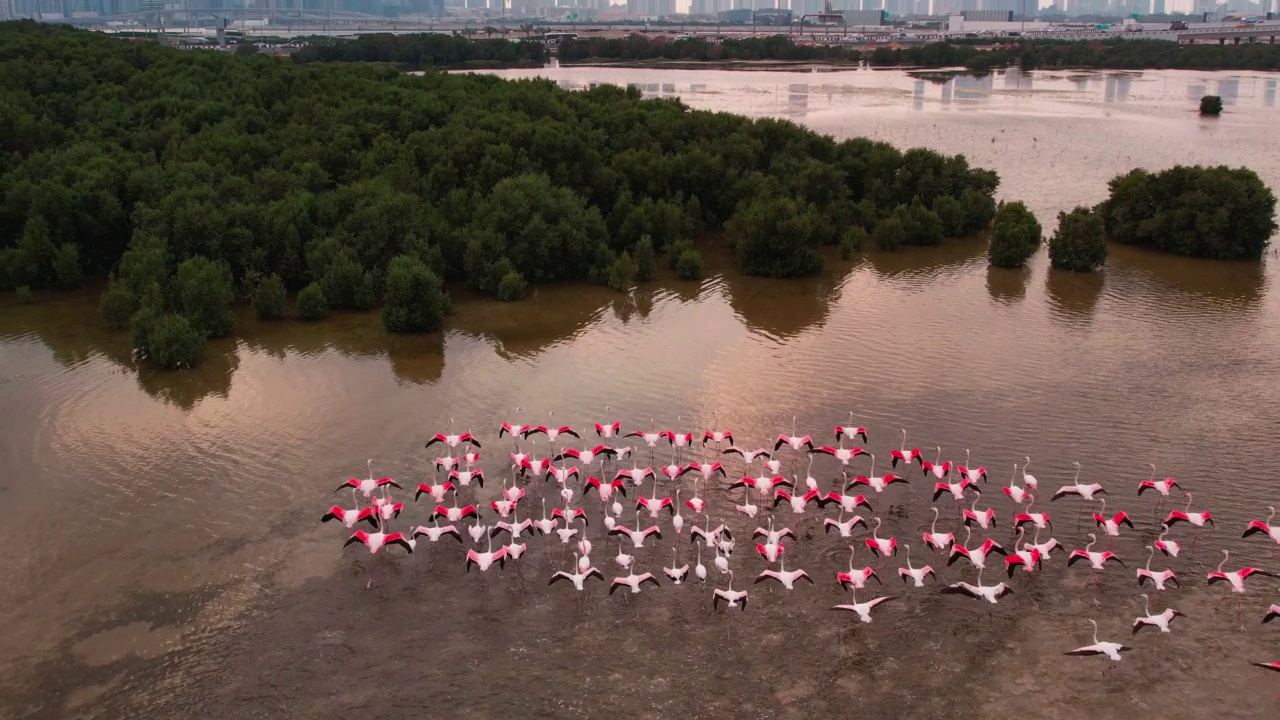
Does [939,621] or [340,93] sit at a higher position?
[340,93]

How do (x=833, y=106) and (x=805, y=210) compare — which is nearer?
(x=805, y=210)

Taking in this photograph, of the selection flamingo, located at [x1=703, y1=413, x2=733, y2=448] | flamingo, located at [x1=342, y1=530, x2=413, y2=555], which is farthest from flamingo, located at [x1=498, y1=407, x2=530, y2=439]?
flamingo, located at [x1=342, y1=530, x2=413, y2=555]

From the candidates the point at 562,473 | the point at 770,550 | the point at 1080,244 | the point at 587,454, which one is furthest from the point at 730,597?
the point at 1080,244

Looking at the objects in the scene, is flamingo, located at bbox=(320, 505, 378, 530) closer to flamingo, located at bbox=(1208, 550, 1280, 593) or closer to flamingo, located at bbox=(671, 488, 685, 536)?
flamingo, located at bbox=(671, 488, 685, 536)

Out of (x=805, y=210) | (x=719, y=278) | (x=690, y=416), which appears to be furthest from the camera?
(x=805, y=210)

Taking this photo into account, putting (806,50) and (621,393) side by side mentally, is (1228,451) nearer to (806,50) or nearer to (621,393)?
(621,393)

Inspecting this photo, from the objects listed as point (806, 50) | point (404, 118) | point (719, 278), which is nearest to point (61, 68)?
point (404, 118)

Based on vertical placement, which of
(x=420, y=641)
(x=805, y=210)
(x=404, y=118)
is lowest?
(x=420, y=641)
